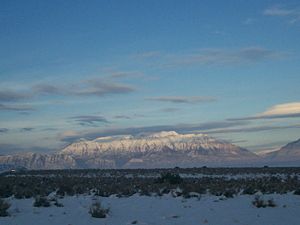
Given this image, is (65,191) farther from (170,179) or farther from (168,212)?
(168,212)

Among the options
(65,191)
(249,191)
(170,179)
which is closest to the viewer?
(249,191)

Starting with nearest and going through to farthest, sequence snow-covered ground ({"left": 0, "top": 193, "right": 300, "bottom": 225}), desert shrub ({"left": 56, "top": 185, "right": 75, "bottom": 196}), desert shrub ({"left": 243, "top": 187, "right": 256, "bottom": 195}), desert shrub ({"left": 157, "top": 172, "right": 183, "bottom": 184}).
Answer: snow-covered ground ({"left": 0, "top": 193, "right": 300, "bottom": 225})
desert shrub ({"left": 243, "top": 187, "right": 256, "bottom": 195})
desert shrub ({"left": 56, "top": 185, "right": 75, "bottom": 196})
desert shrub ({"left": 157, "top": 172, "right": 183, "bottom": 184})

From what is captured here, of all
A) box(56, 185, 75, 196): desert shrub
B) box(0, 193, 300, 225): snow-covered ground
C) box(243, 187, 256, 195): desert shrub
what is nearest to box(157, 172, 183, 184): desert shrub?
box(56, 185, 75, 196): desert shrub

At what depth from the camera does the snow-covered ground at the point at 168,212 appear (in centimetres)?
2039

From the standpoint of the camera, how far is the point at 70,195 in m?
32.6

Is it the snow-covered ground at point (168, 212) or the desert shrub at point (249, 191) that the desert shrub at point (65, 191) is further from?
the desert shrub at point (249, 191)

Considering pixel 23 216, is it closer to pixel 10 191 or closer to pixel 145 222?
pixel 145 222

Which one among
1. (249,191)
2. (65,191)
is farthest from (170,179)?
(249,191)

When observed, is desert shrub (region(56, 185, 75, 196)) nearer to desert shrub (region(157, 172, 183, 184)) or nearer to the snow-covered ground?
the snow-covered ground

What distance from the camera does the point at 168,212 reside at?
23.2 metres

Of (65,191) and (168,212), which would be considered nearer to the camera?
(168,212)

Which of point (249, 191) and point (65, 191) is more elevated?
point (65, 191)

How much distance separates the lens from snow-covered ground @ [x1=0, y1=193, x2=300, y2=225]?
20.4m

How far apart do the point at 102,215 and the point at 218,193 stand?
413 inches
